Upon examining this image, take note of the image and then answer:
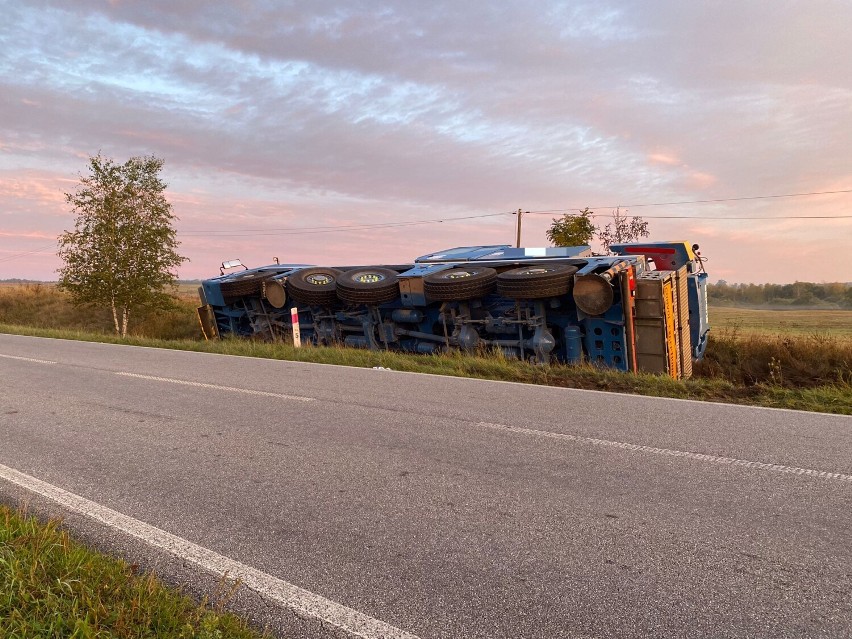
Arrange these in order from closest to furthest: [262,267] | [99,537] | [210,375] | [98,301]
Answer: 1. [99,537]
2. [210,375]
3. [262,267]
4. [98,301]

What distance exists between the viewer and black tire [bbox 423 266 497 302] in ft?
37.2

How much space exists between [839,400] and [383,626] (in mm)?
6532

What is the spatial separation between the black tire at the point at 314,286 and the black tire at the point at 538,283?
14.0ft

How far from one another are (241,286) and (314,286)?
246cm

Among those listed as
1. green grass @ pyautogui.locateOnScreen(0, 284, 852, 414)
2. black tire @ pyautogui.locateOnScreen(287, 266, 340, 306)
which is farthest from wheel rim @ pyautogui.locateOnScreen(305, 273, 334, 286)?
green grass @ pyautogui.locateOnScreen(0, 284, 852, 414)

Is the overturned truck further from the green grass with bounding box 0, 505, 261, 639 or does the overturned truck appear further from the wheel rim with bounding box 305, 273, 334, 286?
the green grass with bounding box 0, 505, 261, 639

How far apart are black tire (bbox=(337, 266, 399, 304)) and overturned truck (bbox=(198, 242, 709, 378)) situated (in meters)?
0.02

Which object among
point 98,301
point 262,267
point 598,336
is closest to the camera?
point 598,336

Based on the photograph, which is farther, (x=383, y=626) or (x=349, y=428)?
(x=349, y=428)

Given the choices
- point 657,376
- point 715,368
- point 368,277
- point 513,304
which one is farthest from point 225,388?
point 715,368

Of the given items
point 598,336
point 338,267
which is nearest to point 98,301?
point 338,267

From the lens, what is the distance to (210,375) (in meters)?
9.21

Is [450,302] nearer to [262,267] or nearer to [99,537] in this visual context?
[262,267]

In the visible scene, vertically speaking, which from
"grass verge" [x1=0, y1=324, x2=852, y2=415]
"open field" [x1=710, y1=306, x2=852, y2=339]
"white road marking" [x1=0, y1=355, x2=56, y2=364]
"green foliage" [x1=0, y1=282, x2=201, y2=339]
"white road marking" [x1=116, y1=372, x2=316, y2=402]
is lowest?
"open field" [x1=710, y1=306, x2=852, y2=339]
